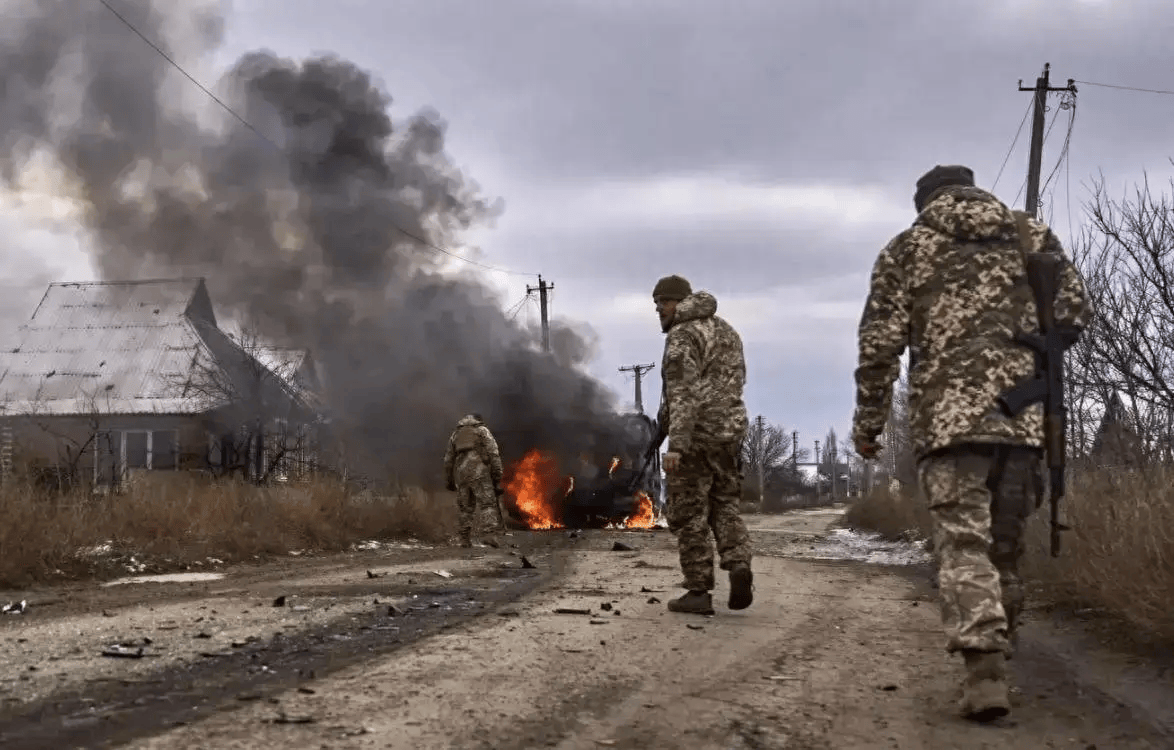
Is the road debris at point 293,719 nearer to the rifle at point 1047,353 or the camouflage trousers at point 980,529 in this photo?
the camouflage trousers at point 980,529

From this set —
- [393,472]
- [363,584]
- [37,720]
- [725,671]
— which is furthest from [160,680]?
[393,472]

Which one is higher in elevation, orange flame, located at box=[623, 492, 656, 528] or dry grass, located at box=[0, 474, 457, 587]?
dry grass, located at box=[0, 474, 457, 587]

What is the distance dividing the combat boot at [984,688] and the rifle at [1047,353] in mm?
938

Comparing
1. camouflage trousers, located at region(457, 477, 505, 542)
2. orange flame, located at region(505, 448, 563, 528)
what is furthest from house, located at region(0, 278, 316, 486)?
camouflage trousers, located at region(457, 477, 505, 542)

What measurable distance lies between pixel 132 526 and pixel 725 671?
8.22m

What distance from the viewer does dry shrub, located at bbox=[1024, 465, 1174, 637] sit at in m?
5.21

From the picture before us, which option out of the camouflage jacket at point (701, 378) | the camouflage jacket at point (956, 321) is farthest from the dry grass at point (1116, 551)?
the camouflage jacket at point (701, 378)

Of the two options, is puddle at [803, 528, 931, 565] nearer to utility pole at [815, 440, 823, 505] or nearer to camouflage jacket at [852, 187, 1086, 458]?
camouflage jacket at [852, 187, 1086, 458]

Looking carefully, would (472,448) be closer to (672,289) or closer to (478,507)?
(478,507)

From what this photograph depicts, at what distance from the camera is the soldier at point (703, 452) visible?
6.73 m

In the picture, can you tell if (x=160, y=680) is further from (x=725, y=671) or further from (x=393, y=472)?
(x=393, y=472)

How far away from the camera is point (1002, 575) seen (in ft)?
14.5

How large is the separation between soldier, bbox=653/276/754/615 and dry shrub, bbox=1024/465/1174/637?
1.85m

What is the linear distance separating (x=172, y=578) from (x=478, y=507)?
6423 mm
